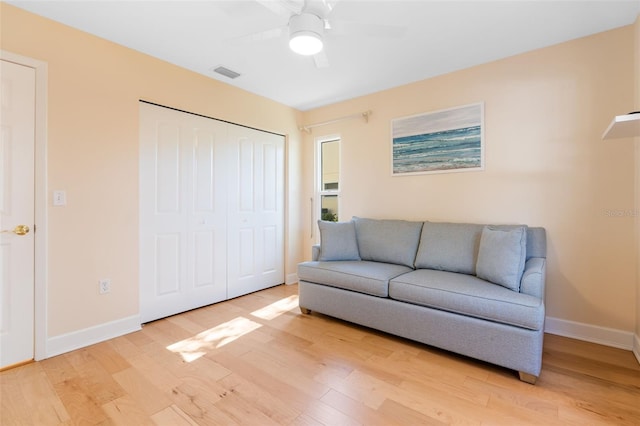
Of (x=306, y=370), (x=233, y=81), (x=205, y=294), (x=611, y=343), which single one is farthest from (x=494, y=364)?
(x=233, y=81)

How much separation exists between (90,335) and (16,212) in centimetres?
105

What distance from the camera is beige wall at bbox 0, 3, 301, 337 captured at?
7.06 ft

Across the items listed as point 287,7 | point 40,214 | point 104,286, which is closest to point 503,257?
point 287,7

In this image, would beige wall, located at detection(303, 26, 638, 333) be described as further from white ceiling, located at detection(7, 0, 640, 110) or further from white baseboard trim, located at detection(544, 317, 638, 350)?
white ceiling, located at detection(7, 0, 640, 110)

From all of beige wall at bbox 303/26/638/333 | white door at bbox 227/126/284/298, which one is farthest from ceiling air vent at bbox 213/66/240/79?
beige wall at bbox 303/26/638/333

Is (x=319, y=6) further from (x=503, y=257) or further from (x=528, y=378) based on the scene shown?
(x=528, y=378)

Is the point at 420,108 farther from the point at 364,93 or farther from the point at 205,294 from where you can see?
the point at 205,294

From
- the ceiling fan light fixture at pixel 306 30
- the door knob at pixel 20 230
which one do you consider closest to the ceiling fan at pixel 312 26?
the ceiling fan light fixture at pixel 306 30

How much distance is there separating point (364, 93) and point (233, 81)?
1534mm

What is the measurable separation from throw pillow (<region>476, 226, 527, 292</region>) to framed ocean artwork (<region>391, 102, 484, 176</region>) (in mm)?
840

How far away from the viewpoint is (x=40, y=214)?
2105 mm

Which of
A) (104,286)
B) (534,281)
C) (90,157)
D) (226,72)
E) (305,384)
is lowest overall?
(305,384)

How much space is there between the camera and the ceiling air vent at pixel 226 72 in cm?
296

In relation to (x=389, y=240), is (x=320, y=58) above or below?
above
